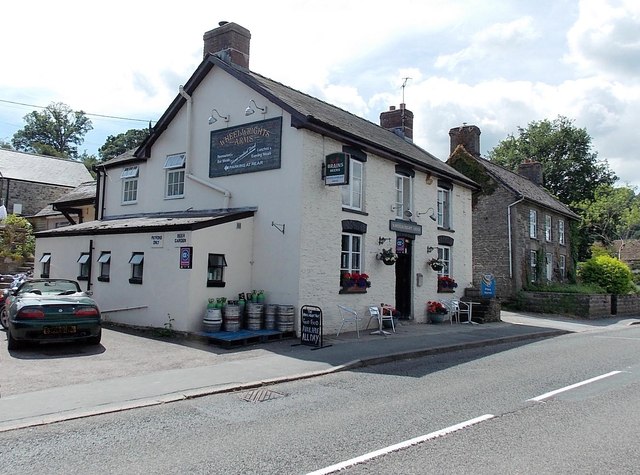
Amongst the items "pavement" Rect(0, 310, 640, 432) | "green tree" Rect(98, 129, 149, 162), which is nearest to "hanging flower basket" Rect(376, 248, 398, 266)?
"pavement" Rect(0, 310, 640, 432)

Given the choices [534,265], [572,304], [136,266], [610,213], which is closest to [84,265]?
[136,266]

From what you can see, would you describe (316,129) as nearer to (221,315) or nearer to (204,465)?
(221,315)

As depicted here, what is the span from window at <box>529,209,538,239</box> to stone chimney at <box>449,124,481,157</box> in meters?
4.43

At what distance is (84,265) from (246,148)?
21.8ft

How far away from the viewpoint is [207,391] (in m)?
7.67

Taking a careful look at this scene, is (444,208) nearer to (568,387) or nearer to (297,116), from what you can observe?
(297,116)

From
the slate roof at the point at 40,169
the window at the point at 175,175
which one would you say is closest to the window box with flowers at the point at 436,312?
the window at the point at 175,175

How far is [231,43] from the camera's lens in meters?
16.6

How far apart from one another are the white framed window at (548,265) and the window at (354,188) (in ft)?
59.6

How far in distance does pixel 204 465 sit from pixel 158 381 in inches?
148

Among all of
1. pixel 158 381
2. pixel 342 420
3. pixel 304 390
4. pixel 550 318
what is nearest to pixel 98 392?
pixel 158 381

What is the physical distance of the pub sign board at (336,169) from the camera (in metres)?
13.3

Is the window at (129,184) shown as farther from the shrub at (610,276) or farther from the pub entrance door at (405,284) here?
the shrub at (610,276)

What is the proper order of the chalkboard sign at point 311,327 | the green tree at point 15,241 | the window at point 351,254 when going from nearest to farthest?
the chalkboard sign at point 311,327
the window at point 351,254
the green tree at point 15,241
